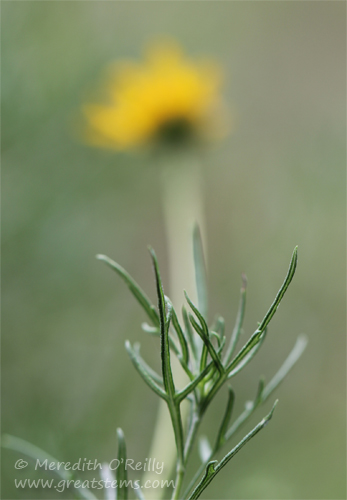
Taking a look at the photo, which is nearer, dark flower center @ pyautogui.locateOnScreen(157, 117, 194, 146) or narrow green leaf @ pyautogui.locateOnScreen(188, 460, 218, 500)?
Result: narrow green leaf @ pyautogui.locateOnScreen(188, 460, 218, 500)

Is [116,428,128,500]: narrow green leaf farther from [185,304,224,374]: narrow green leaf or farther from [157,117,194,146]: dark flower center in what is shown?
[157,117,194,146]: dark flower center

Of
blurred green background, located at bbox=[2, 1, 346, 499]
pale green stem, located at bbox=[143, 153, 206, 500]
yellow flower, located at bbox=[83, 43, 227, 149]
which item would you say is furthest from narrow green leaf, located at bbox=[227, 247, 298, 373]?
yellow flower, located at bbox=[83, 43, 227, 149]

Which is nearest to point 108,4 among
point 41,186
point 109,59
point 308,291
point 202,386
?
point 109,59

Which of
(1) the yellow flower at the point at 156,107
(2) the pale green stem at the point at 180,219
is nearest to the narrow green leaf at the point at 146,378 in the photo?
(2) the pale green stem at the point at 180,219

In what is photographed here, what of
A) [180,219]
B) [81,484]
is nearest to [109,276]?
[180,219]

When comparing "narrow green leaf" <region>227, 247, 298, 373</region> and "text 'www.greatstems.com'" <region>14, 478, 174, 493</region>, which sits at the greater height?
"narrow green leaf" <region>227, 247, 298, 373</region>

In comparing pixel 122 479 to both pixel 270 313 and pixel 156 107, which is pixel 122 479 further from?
pixel 156 107
